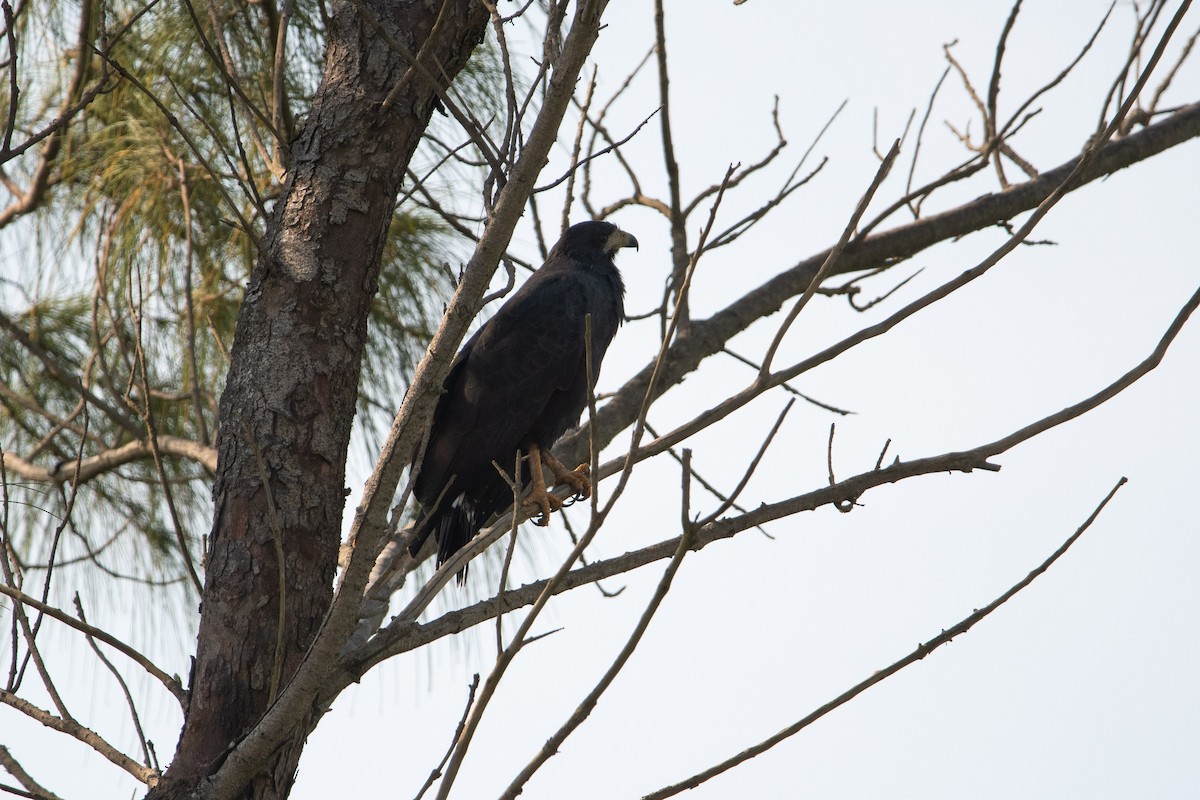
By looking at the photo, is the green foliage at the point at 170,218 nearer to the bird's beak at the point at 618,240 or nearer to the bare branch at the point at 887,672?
the bird's beak at the point at 618,240

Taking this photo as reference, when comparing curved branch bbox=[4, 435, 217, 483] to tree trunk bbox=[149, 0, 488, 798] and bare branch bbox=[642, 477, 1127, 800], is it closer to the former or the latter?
tree trunk bbox=[149, 0, 488, 798]

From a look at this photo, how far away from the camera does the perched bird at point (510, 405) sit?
3.57 m

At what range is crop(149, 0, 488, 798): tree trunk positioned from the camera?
79.4 inches

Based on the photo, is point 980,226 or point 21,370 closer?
point 980,226

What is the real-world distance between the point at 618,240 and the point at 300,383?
2293 millimetres

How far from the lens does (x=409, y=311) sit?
4.05m

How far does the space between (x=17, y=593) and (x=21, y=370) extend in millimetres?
2604

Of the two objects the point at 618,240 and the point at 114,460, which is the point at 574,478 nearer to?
the point at 618,240

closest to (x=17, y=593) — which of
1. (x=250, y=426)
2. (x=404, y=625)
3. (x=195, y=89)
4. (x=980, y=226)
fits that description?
(x=250, y=426)

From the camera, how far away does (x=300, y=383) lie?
2.19 meters

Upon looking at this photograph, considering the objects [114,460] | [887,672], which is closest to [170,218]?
[114,460]

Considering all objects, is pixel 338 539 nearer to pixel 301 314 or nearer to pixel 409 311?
pixel 301 314

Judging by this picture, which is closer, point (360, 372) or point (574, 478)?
point (360, 372)

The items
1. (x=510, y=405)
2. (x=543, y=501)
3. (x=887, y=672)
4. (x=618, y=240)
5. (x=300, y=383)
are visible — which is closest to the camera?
(x=887, y=672)
